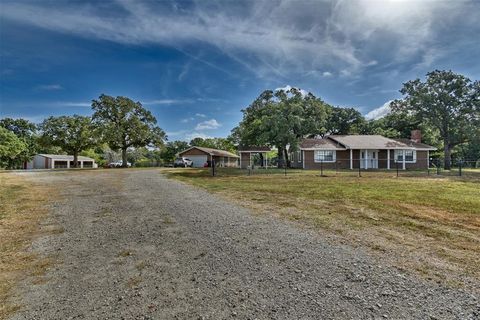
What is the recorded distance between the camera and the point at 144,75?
20547mm

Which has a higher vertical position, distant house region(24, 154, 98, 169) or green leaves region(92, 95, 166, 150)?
green leaves region(92, 95, 166, 150)

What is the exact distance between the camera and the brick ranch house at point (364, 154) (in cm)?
2991

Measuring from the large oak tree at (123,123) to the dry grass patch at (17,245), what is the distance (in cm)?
3214

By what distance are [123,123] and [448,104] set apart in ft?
136

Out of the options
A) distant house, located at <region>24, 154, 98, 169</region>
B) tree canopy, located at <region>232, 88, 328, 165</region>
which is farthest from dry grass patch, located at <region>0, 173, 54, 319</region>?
distant house, located at <region>24, 154, 98, 169</region>

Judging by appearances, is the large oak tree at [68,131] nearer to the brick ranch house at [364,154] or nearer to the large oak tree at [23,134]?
the large oak tree at [23,134]

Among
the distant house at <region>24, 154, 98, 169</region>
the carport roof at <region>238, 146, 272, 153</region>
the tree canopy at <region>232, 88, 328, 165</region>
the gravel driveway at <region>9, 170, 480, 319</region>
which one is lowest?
the gravel driveway at <region>9, 170, 480, 319</region>

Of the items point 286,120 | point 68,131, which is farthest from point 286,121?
point 68,131

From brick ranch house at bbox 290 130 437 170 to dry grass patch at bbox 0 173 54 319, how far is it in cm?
2542

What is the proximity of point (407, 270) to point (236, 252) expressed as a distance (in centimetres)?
250

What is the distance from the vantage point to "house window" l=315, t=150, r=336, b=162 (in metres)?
30.0

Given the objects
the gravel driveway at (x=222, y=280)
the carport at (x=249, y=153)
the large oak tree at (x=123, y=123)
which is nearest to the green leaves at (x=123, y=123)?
the large oak tree at (x=123, y=123)

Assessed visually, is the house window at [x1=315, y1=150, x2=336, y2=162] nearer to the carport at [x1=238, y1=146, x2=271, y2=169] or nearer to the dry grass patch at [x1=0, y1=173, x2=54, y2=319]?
the carport at [x1=238, y1=146, x2=271, y2=169]

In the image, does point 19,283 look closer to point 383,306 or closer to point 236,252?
point 236,252
